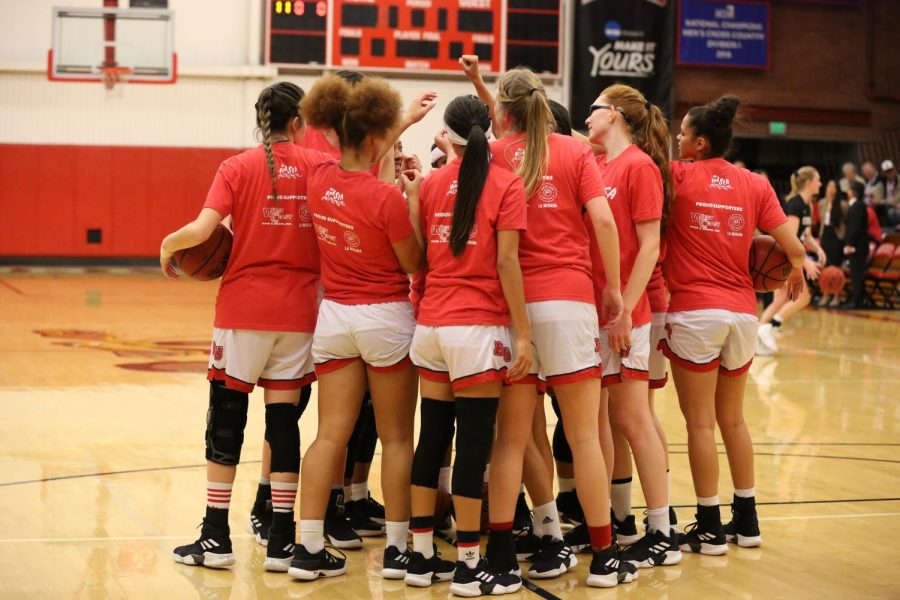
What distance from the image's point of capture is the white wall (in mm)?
18922

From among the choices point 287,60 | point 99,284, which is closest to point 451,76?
point 287,60

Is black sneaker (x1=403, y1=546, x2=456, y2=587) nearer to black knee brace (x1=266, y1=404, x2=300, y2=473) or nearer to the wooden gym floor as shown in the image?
the wooden gym floor

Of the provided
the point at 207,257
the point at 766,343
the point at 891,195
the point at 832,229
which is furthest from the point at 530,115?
the point at 891,195

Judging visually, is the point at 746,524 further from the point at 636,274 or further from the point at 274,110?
the point at 274,110

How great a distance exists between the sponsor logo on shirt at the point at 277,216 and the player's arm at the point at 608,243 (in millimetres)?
1105

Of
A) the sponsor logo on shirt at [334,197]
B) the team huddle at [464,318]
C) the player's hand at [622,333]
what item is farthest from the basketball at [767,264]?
the sponsor logo on shirt at [334,197]

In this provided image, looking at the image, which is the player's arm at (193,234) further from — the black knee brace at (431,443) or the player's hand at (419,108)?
the black knee brace at (431,443)

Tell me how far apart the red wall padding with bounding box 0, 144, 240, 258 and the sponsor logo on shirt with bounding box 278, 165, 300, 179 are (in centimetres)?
1548

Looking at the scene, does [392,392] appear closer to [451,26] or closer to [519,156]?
[519,156]

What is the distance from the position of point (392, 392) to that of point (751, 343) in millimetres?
1505

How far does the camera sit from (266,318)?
14.0 ft

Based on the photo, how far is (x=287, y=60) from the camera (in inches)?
740

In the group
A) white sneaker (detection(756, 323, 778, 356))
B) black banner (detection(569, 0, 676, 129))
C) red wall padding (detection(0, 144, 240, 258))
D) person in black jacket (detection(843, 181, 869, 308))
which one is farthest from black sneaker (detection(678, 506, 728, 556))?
red wall padding (detection(0, 144, 240, 258))

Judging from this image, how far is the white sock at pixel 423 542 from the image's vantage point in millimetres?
4102
